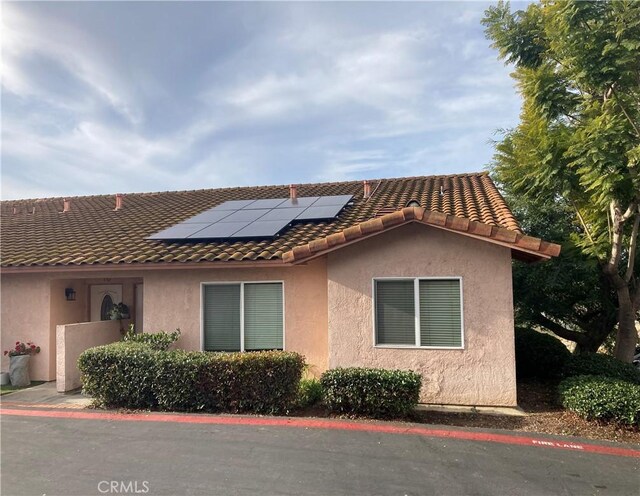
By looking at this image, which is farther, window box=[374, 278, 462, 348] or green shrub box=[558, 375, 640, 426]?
window box=[374, 278, 462, 348]

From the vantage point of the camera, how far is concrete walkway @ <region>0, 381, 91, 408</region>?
26.7 feet

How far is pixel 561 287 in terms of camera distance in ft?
34.6

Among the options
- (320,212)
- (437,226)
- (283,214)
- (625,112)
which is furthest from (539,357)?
(283,214)

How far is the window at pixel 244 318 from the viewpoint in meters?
9.23

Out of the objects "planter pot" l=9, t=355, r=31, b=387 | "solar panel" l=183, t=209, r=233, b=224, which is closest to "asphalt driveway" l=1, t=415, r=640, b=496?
"planter pot" l=9, t=355, r=31, b=387

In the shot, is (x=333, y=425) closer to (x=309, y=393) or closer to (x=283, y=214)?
(x=309, y=393)

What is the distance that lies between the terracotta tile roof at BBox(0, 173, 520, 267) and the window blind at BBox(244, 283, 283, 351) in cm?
86

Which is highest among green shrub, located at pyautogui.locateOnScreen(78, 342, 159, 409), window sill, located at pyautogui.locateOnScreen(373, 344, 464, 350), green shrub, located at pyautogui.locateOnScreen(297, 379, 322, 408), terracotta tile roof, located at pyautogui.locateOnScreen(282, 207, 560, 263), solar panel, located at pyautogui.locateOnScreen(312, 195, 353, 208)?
solar panel, located at pyautogui.locateOnScreen(312, 195, 353, 208)

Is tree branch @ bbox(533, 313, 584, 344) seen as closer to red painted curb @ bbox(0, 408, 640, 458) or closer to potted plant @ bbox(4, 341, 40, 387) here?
red painted curb @ bbox(0, 408, 640, 458)

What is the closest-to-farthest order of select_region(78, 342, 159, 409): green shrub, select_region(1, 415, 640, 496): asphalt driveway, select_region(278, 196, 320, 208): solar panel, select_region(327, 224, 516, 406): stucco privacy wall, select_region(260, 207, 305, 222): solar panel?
select_region(1, 415, 640, 496): asphalt driveway < select_region(78, 342, 159, 409): green shrub < select_region(327, 224, 516, 406): stucco privacy wall < select_region(260, 207, 305, 222): solar panel < select_region(278, 196, 320, 208): solar panel

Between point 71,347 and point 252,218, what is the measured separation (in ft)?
16.5

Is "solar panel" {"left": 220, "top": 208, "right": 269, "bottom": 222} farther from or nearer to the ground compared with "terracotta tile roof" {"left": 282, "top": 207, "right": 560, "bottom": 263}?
farther from the ground

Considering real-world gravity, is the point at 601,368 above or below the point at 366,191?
below

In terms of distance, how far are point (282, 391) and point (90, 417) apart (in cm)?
317
